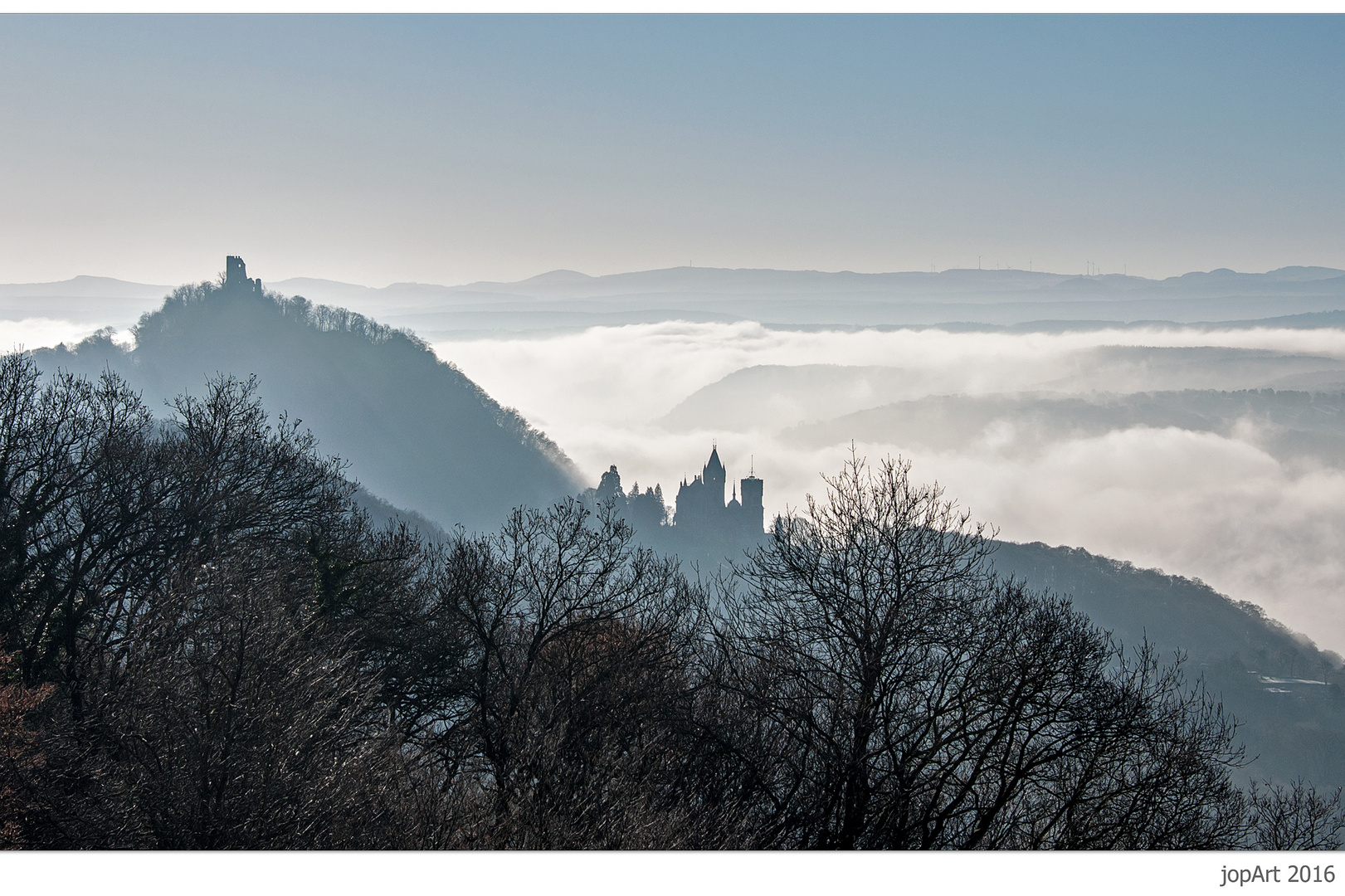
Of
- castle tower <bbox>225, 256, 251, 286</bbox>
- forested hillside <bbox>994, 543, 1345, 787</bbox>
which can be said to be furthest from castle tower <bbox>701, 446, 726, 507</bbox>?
castle tower <bbox>225, 256, 251, 286</bbox>

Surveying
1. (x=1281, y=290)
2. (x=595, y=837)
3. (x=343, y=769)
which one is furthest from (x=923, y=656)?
(x=1281, y=290)

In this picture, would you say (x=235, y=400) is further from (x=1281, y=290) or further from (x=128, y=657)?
(x=1281, y=290)

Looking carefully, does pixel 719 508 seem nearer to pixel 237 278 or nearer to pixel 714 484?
pixel 714 484

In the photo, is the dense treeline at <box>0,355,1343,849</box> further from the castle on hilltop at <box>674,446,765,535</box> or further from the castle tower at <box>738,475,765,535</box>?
the castle tower at <box>738,475,765,535</box>

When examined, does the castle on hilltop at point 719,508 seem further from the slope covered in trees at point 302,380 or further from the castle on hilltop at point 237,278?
the castle on hilltop at point 237,278

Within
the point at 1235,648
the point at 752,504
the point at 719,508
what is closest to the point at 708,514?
the point at 719,508

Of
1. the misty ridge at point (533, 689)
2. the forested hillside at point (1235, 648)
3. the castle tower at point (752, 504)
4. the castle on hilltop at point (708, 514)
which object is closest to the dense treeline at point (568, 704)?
the misty ridge at point (533, 689)

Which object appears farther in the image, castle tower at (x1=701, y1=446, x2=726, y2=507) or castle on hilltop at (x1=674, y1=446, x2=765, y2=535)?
castle tower at (x1=701, y1=446, x2=726, y2=507)
